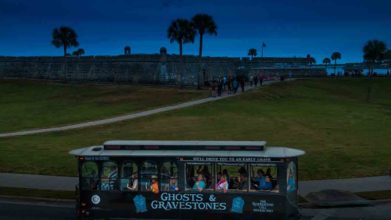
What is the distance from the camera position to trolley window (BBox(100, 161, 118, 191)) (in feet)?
56.8

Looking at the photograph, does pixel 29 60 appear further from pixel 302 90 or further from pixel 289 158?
pixel 289 158

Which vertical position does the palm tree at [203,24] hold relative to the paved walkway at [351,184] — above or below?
above

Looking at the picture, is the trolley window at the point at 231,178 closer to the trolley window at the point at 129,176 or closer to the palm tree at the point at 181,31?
the trolley window at the point at 129,176

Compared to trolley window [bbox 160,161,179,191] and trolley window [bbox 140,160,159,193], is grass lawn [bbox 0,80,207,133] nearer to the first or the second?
trolley window [bbox 140,160,159,193]

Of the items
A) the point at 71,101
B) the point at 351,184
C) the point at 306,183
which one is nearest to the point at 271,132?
the point at 306,183

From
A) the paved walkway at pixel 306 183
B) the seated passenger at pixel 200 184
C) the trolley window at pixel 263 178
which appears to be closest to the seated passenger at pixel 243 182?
the trolley window at pixel 263 178

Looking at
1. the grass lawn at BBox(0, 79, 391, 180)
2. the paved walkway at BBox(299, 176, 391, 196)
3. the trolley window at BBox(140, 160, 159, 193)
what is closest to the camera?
the trolley window at BBox(140, 160, 159, 193)

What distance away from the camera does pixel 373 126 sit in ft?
137

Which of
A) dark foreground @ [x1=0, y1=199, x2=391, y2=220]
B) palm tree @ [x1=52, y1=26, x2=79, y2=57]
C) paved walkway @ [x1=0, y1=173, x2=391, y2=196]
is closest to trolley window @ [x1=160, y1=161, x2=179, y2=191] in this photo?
dark foreground @ [x1=0, y1=199, x2=391, y2=220]

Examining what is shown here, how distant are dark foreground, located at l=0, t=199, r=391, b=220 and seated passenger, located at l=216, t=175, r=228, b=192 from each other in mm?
3672

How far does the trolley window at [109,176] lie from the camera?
17.3 m

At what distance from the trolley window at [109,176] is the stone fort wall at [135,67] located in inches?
2153

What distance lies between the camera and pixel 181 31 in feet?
259

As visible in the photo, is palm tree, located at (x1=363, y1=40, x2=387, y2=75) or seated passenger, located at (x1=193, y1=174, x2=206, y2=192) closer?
seated passenger, located at (x1=193, y1=174, x2=206, y2=192)
